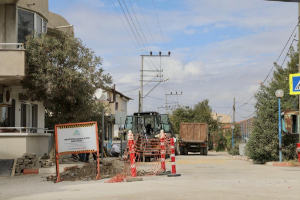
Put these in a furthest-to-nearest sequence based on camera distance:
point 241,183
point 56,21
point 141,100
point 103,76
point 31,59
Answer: point 141,100 → point 56,21 → point 103,76 → point 31,59 → point 241,183

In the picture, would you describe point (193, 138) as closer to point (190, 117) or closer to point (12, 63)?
point (12, 63)

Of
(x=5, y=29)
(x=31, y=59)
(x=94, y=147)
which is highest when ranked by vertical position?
(x=5, y=29)

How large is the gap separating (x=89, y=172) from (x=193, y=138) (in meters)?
24.8

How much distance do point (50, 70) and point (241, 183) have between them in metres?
10.2

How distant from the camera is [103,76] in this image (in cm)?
2181

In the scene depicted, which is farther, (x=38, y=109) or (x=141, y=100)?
(x=141, y=100)

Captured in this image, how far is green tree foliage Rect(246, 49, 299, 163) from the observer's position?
2248cm

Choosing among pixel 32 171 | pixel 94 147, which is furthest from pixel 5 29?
pixel 94 147

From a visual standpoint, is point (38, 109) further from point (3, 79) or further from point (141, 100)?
Answer: point (141, 100)

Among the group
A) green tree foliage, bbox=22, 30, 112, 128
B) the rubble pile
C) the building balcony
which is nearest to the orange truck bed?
green tree foliage, bbox=22, 30, 112, 128

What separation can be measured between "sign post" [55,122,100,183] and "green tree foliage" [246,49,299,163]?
10282 mm

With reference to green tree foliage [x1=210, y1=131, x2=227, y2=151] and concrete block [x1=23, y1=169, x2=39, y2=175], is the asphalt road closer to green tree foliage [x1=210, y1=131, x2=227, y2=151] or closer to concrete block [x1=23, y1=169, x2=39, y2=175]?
concrete block [x1=23, y1=169, x2=39, y2=175]

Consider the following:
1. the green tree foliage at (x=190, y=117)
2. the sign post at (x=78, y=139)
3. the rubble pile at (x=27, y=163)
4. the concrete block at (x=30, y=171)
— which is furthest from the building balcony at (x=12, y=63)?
the green tree foliage at (x=190, y=117)

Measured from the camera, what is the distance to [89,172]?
1595 cm
